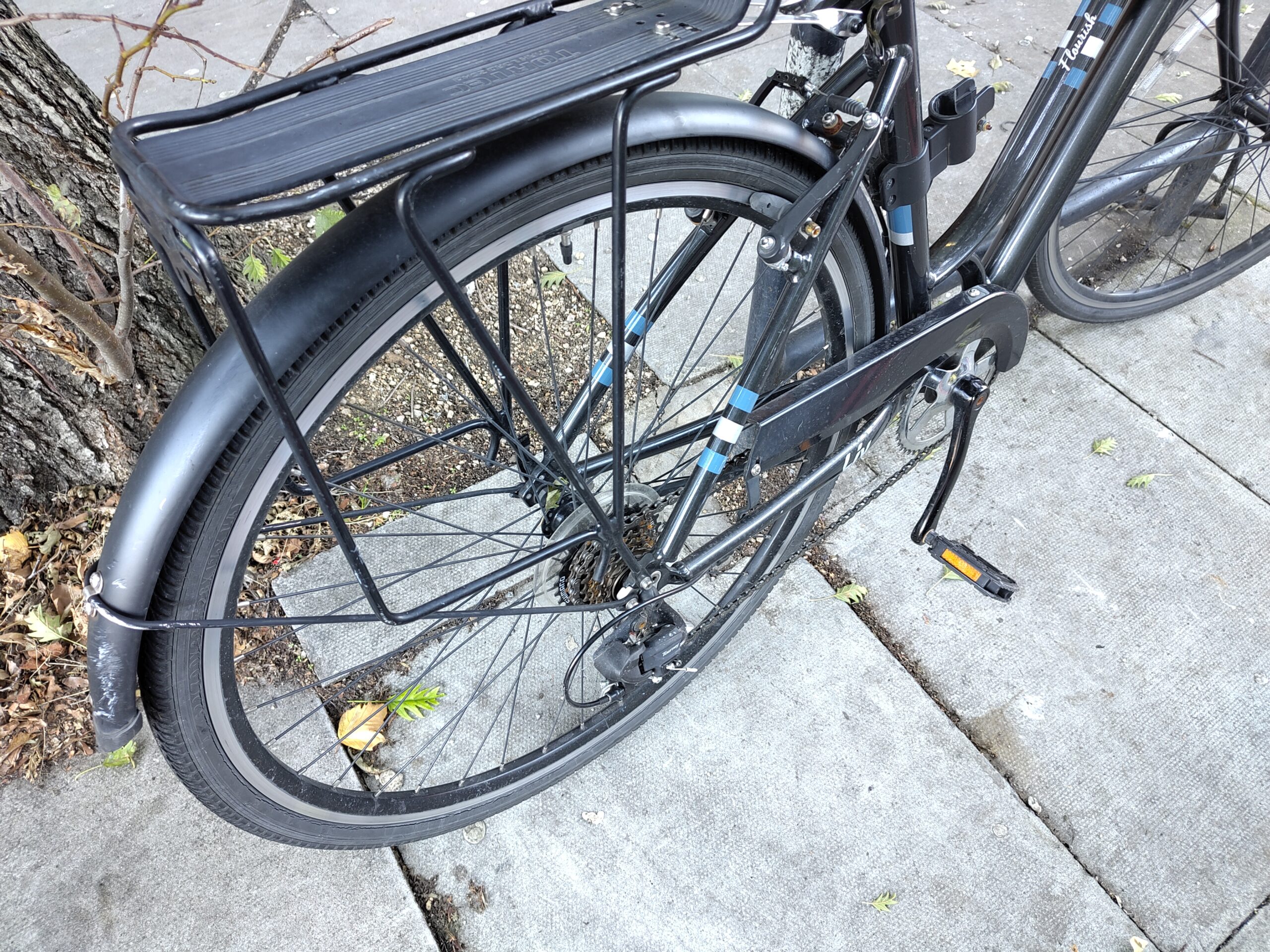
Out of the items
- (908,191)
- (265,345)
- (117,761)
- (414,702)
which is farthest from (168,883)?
(908,191)

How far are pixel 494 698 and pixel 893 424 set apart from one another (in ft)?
4.74

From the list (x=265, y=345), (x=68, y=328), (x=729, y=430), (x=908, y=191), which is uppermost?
(x=265, y=345)

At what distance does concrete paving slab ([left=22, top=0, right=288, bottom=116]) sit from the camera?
366 centimetres

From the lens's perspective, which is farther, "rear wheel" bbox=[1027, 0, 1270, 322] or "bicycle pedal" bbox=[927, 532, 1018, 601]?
"rear wheel" bbox=[1027, 0, 1270, 322]

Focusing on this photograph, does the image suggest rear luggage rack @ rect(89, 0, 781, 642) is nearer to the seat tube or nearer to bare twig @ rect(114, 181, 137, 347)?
the seat tube

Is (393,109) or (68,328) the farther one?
(68,328)

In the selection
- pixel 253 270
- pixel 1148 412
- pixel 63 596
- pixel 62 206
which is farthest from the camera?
pixel 1148 412

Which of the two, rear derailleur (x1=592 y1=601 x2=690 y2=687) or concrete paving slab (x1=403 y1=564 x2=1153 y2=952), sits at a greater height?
rear derailleur (x1=592 y1=601 x2=690 y2=687)

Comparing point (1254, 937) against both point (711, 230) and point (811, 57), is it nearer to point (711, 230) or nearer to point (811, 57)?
point (711, 230)

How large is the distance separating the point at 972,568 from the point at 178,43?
402 centimetres

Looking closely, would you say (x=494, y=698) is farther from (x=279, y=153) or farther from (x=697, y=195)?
(x=279, y=153)

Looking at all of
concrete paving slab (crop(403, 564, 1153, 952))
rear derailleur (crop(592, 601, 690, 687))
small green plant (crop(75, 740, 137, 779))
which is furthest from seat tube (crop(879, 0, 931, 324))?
small green plant (crop(75, 740, 137, 779))

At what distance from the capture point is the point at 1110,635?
87.0 inches

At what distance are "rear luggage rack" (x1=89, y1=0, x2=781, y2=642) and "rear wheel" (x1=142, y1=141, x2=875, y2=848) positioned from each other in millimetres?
112
